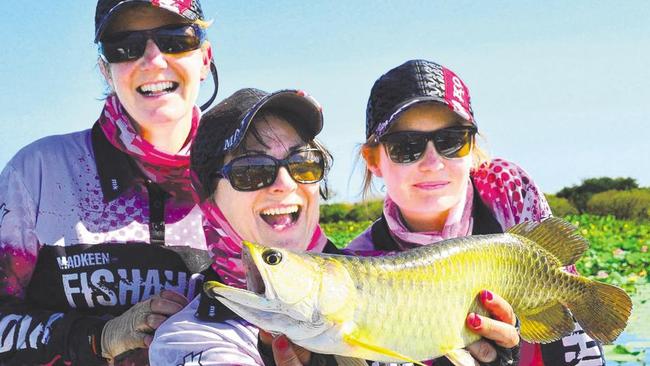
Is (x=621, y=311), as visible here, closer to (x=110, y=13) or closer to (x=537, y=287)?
(x=537, y=287)

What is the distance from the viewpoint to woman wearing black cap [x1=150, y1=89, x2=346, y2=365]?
283cm

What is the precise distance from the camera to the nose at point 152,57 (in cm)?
395

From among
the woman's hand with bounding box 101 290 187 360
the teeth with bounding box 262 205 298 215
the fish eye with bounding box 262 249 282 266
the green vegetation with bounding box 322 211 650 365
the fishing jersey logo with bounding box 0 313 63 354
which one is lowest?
the green vegetation with bounding box 322 211 650 365

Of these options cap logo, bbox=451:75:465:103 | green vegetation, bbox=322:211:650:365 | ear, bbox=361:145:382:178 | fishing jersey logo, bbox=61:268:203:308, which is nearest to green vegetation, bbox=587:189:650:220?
green vegetation, bbox=322:211:650:365

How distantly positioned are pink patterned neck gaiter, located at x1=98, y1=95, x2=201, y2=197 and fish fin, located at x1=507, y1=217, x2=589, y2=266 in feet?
5.92

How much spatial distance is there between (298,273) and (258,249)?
145 mm

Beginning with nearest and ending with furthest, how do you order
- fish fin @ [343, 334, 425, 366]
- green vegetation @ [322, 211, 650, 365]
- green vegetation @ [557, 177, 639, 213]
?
fish fin @ [343, 334, 425, 366] → green vegetation @ [322, 211, 650, 365] → green vegetation @ [557, 177, 639, 213]

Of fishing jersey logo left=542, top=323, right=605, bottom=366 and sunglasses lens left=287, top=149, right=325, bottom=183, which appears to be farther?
fishing jersey logo left=542, top=323, right=605, bottom=366

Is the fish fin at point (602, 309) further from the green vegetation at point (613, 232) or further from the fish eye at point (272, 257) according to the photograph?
the green vegetation at point (613, 232)

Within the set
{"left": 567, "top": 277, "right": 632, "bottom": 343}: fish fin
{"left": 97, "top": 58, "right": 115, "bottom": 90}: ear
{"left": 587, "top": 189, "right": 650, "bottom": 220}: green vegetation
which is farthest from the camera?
{"left": 587, "top": 189, "right": 650, "bottom": 220}: green vegetation

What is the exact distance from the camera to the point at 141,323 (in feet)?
11.3

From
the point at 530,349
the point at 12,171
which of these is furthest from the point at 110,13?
the point at 530,349

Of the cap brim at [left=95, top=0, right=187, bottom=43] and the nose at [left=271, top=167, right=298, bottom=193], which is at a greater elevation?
the cap brim at [left=95, top=0, right=187, bottom=43]

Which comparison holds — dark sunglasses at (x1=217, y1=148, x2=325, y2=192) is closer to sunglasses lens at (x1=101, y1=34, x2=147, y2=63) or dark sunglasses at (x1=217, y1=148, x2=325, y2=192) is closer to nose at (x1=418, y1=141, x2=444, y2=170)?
nose at (x1=418, y1=141, x2=444, y2=170)
